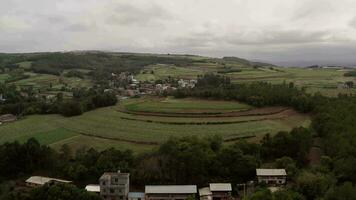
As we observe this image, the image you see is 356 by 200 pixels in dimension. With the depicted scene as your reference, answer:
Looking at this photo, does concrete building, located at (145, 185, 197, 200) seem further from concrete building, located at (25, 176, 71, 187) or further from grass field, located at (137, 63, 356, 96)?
grass field, located at (137, 63, 356, 96)

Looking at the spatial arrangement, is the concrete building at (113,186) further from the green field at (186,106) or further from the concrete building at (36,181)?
the green field at (186,106)

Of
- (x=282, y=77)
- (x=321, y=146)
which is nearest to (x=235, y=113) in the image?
(x=321, y=146)

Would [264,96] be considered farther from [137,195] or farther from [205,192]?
[137,195]

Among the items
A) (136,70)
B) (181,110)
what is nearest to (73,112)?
(181,110)

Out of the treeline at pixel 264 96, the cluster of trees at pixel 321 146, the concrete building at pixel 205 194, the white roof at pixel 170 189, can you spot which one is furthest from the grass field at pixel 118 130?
the concrete building at pixel 205 194

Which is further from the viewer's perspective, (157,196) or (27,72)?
(27,72)

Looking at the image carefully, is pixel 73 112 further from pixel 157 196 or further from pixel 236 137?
pixel 157 196
